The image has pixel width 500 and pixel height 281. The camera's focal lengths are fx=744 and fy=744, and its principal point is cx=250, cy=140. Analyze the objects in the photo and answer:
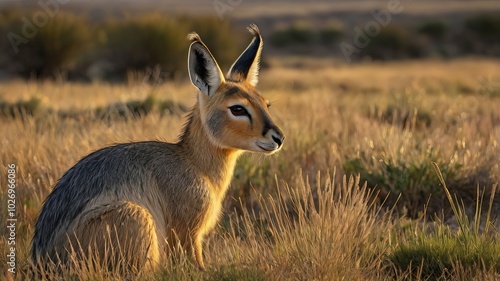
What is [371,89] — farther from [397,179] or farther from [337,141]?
[397,179]

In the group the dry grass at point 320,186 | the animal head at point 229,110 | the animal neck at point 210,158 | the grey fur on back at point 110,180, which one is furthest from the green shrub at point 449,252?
the grey fur on back at point 110,180

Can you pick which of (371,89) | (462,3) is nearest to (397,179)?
(371,89)

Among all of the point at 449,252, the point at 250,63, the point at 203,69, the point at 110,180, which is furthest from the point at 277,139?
the point at 449,252

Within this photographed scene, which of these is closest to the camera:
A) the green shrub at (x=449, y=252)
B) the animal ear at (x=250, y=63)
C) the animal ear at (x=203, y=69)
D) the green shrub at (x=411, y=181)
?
the green shrub at (x=449, y=252)

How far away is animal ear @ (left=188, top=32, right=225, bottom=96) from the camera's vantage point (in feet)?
18.6

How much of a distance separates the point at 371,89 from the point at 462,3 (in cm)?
7478

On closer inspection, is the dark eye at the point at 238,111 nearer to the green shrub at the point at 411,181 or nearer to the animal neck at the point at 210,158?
the animal neck at the point at 210,158

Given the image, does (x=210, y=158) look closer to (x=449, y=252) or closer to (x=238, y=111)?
(x=238, y=111)

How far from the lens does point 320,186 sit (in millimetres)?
7164

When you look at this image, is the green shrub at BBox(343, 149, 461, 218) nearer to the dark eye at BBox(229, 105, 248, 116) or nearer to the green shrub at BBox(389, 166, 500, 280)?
the green shrub at BBox(389, 166, 500, 280)

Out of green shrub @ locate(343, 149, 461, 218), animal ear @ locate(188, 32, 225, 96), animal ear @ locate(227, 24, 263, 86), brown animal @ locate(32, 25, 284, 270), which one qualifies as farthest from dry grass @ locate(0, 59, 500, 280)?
animal ear @ locate(188, 32, 225, 96)

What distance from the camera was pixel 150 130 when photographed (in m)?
9.17

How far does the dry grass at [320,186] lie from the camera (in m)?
5.07

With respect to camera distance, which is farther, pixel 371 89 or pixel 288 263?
pixel 371 89
